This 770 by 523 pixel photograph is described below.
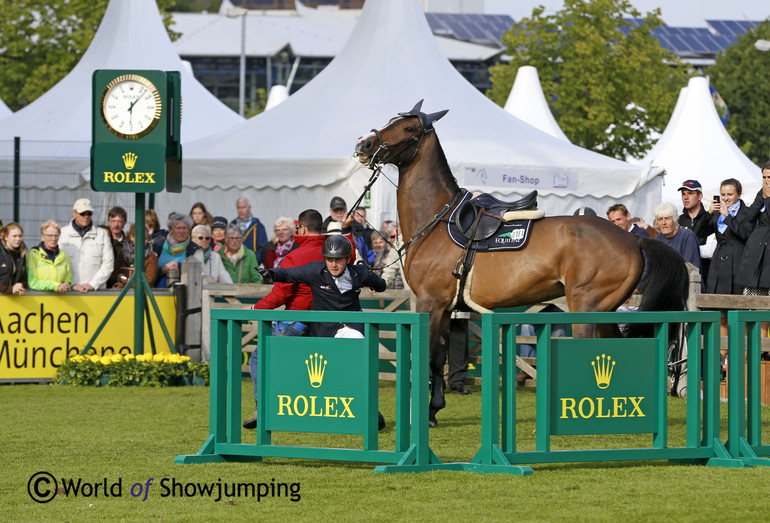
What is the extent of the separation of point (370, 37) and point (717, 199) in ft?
28.7

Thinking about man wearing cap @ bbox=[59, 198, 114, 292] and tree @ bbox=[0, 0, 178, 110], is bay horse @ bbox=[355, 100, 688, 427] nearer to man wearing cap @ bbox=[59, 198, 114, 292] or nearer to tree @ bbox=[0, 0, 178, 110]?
man wearing cap @ bbox=[59, 198, 114, 292]

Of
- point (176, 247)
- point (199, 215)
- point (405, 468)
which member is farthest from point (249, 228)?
point (405, 468)

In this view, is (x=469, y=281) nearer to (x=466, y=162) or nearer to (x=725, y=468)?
(x=725, y=468)

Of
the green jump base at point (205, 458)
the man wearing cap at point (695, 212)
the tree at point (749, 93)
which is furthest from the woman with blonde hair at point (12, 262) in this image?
the tree at point (749, 93)

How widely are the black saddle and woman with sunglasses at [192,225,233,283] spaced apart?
5567 mm

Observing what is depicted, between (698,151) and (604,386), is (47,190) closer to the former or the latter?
(604,386)

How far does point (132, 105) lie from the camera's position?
47.3 feet

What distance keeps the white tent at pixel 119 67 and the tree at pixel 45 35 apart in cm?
1553

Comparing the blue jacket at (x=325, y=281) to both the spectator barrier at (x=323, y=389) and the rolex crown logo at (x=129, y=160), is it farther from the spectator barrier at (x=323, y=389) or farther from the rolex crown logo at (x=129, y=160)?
the rolex crown logo at (x=129, y=160)

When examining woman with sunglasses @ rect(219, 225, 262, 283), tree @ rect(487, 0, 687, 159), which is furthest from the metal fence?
tree @ rect(487, 0, 687, 159)

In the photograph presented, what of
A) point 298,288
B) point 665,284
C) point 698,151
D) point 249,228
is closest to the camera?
point 665,284

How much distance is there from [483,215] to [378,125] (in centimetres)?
953

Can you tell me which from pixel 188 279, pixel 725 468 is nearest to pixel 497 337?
pixel 725 468

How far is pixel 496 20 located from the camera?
293 ft
